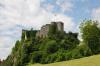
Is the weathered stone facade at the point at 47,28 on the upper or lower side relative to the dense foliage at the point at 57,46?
Answer: upper

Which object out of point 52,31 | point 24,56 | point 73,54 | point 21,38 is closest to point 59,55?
point 73,54

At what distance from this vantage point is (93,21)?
307 feet

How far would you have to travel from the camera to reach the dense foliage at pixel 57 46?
8938 cm

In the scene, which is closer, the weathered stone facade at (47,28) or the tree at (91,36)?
the tree at (91,36)

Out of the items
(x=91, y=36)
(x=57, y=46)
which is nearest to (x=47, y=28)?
(x=57, y=46)

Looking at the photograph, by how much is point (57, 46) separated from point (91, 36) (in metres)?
18.7

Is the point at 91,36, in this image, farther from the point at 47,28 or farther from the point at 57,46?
the point at 47,28

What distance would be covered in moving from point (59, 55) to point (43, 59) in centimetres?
718

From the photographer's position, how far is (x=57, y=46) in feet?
346

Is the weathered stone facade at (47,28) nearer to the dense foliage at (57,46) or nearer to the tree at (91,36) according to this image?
the dense foliage at (57,46)

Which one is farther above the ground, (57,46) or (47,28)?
(47,28)

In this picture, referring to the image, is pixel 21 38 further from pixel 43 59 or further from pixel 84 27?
pixel 84 27

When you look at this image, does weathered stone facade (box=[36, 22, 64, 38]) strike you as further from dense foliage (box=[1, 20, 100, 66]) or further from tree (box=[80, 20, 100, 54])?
tree (box=[80, 20, 100, 54])

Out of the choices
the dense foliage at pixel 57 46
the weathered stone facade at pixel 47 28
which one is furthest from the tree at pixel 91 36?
the weathered stone facade at pixel 47 28
